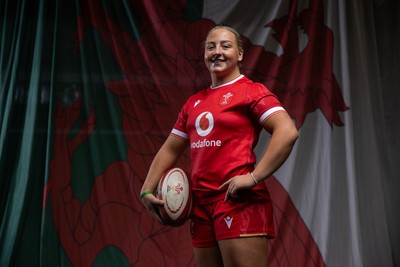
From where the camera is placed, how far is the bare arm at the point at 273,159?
4.82ft

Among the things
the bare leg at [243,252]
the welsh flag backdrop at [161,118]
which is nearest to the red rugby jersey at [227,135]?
the bare leg at [243,252]

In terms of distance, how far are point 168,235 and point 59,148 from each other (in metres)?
0.83

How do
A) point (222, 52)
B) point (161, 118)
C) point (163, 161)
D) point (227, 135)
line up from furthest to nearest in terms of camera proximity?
point (161, 118), point (163, 161), point (222, 52), point (227, 135)

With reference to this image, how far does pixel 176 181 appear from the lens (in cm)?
161

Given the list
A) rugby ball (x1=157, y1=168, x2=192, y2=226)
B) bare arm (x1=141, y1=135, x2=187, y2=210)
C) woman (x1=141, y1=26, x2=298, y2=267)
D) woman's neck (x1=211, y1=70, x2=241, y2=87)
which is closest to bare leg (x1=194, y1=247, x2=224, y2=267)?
woman (x1=141, y1=26, x2=298, y2=267)

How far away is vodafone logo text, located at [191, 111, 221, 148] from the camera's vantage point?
1.59 metres

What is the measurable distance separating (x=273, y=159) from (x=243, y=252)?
0.99 feet

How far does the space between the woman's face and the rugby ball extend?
0.41 metres

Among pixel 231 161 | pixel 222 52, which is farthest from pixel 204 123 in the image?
pixel 222 52

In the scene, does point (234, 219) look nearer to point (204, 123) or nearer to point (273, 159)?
point (273, 159)

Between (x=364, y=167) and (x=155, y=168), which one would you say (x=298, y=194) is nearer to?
(x=364, y=167)

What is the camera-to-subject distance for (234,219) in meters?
1.50

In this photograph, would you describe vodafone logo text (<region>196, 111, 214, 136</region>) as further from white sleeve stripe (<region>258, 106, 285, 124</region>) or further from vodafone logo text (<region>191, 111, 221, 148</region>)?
white sleeve stripe (<region>258, 106, 285, 124</region>)

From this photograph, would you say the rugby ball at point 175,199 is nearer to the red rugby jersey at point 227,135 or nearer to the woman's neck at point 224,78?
the red rugby jersey at point 227,135
